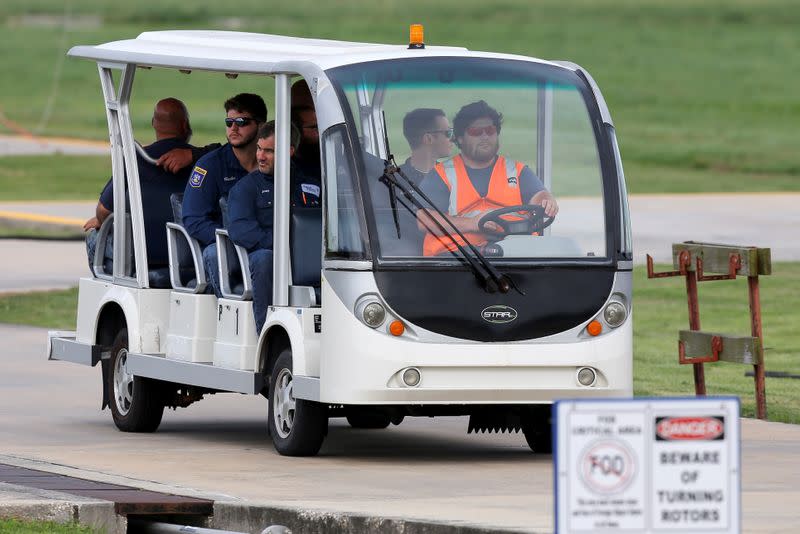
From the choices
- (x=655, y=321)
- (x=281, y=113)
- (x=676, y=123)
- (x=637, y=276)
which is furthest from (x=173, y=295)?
(x=676, y=123)

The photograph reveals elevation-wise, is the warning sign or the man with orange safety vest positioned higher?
the man with orange safety vest

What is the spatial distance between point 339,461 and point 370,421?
5.74ft

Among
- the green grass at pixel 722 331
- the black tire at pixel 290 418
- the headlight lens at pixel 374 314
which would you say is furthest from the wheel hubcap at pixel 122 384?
the green grass at pixel 722 331

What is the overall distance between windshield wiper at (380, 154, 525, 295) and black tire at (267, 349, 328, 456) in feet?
3.35

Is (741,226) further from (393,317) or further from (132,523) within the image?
(132,523)

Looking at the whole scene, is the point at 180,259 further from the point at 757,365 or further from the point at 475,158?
the point at 757,365

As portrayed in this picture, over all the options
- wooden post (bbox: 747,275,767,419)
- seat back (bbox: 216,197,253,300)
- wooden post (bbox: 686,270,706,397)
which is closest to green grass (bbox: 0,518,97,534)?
seat back (bbox: 216,197,253,300)

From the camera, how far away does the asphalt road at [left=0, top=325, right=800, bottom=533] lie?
966 cm

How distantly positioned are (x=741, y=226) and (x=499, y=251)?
18016mm

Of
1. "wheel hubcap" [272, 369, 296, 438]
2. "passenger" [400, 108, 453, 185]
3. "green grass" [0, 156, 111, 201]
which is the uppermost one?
"green grass" [0, 156, 111, 201]

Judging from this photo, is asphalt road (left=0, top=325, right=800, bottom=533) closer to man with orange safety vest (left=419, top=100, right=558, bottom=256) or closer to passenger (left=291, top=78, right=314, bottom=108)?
man with orange safety vest (left=419, top=100, right=558, bottom=256)

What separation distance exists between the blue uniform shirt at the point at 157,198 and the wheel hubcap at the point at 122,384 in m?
0.59

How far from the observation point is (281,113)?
11.8 m

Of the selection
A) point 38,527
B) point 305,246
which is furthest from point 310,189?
point 38,527
